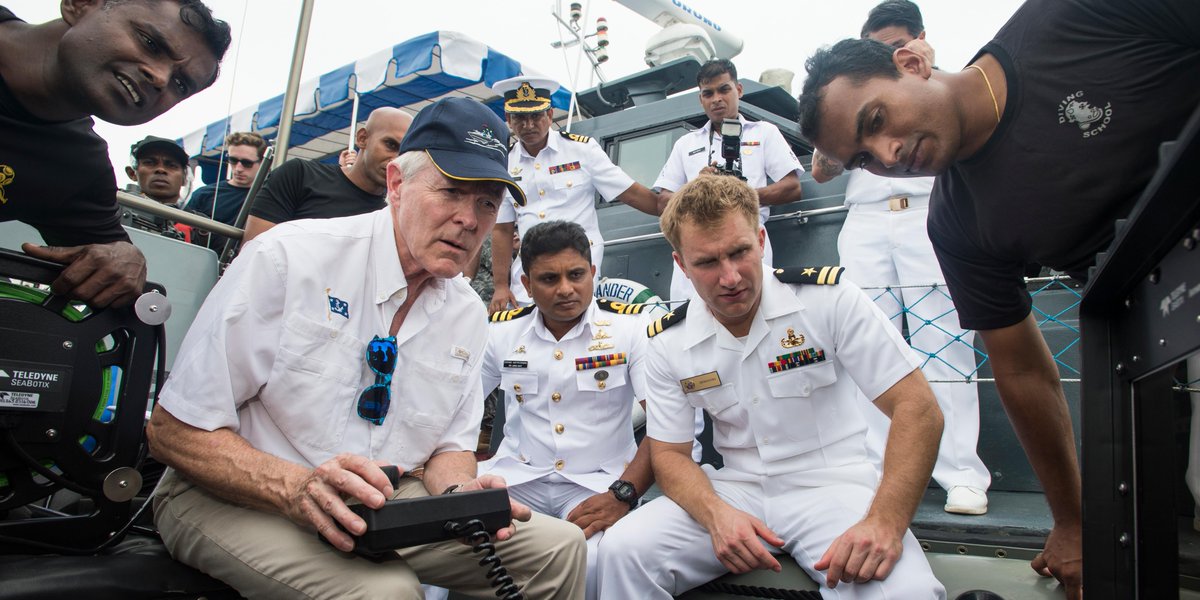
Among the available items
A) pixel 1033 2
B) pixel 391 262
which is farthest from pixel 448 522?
pixel 1033 2

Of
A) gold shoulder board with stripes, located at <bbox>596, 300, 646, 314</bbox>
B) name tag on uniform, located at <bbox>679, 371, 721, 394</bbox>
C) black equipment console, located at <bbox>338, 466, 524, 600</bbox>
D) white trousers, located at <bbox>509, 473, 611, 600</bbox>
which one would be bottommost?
white trousers, located at <bbox>509, 473, 611, 600</bbox>

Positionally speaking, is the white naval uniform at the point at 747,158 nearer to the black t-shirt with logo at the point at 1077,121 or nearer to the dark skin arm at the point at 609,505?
the dark skin arm at the point at 609,505

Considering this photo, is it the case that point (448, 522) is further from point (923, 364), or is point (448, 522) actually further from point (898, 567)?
point (923, 364)

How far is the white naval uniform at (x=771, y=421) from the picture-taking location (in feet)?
6.75

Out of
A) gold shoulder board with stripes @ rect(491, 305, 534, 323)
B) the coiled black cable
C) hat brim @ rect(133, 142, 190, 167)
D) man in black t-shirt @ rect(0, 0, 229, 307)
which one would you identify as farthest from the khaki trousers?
hat brim @ rect(133, 142, 190, 167)

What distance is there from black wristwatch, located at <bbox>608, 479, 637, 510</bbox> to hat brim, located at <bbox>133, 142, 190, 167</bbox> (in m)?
3.39

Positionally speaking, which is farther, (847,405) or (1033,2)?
(847,405)

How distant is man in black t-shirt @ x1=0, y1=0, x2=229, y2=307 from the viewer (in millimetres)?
1668

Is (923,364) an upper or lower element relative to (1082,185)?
lower

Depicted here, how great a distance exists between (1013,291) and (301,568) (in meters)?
1.80

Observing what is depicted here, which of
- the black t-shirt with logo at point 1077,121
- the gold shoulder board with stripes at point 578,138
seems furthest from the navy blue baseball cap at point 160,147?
the black t-shirt with logo at point 1077,121

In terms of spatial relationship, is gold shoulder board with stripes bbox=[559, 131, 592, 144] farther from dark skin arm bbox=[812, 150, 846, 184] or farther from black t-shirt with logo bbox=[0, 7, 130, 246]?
black t-shirt with logo bbox=[0, 7, 130, 246]

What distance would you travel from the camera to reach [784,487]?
2182 millimetres

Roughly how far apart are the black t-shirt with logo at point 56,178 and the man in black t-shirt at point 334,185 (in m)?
1.10
